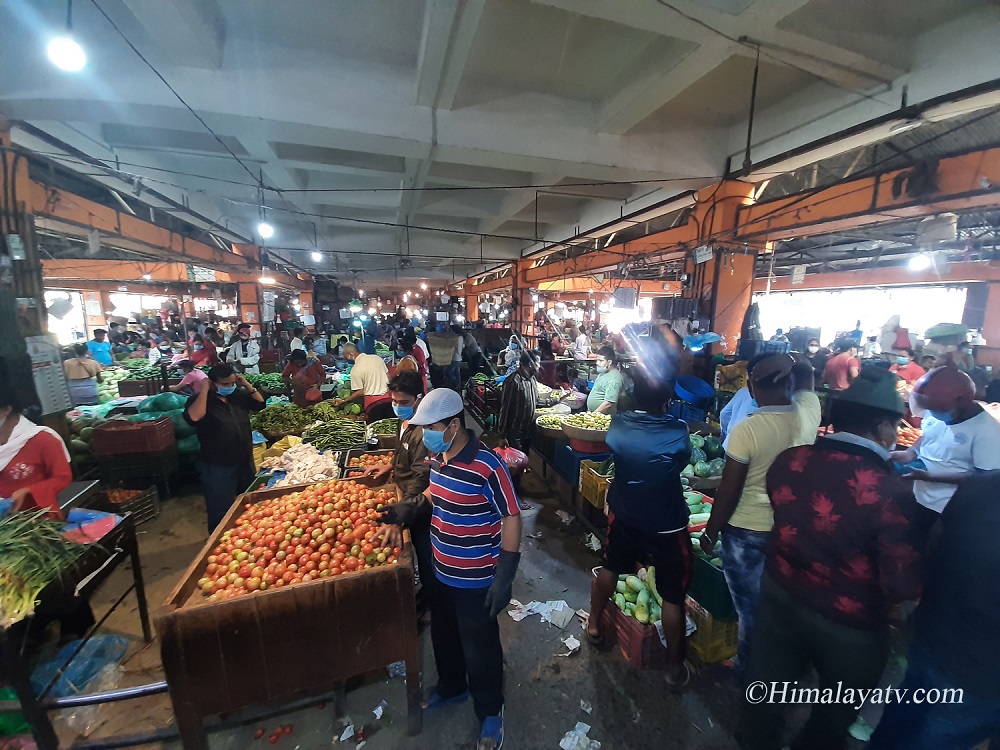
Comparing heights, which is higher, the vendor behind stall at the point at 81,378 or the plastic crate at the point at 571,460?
the vendor behind stall at the point at 81,378

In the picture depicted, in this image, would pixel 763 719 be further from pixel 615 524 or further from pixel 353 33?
pixel 353 33

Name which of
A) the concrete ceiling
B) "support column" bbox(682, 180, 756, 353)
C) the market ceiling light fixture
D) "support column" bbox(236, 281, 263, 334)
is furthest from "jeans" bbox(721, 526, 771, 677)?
"support column" bbox(236, 281, 263, 334)

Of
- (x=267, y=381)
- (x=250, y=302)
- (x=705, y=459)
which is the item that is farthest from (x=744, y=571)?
(x=250, y=302)

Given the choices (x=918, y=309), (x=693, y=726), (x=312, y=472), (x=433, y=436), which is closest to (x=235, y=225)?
(x=312, y=472)

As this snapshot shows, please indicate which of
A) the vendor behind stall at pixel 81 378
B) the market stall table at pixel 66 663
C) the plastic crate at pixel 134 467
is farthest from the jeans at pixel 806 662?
the vendor behind stall at pixel 81 378

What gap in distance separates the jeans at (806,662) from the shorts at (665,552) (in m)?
0.62

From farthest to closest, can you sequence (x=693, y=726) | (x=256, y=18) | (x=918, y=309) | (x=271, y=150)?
1. (x=918, y=309)
2. (x=271, y=150)
3. (x=256, y=18)
4. (x=693, y=726)

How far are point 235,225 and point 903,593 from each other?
46.1 ft

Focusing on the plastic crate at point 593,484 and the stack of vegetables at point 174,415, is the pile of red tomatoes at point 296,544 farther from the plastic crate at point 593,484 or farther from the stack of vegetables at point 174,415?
the stack of vegetables at point 174,415

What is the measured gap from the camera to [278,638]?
223 cm

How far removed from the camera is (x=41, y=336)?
462 cm

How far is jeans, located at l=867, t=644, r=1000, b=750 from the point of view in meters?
1.65

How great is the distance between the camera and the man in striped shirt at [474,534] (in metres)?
2.21

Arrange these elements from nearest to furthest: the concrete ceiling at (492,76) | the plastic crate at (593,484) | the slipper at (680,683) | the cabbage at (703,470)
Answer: the slipper at (680,683) < the concrete ceiling at (492,76) < the plastic crate at (593,484) < the cabbage at (703,470)
